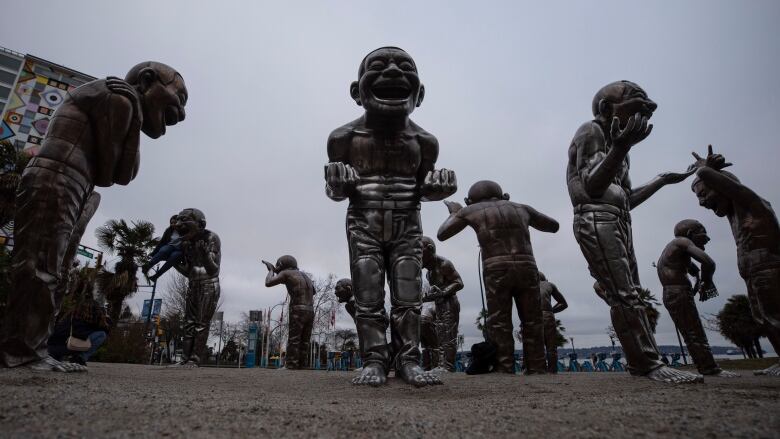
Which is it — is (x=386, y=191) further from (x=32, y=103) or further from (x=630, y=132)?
(x=32, y=103)

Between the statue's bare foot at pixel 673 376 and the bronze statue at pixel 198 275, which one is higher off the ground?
the bronze statue at pixel 198 275

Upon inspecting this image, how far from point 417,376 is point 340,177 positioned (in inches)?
67.7

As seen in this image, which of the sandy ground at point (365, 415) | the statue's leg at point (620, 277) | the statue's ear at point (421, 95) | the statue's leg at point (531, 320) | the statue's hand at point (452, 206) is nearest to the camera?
the sandy ground at point (365, 415)

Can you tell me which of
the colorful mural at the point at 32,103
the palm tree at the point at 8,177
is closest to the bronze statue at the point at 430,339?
the palm tree at the point at 8,177

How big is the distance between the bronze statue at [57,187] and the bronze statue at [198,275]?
448 cm

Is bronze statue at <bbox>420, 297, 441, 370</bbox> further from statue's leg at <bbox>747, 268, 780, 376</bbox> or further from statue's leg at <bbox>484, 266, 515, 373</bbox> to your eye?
statue's leg at <bbox>747, 268, 780, 376</bbox>

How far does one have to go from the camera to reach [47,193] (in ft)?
Answer: 9.38

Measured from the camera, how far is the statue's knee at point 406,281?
11.1 ft

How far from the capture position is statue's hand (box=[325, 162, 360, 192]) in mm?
3424

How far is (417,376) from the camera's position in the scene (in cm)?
284

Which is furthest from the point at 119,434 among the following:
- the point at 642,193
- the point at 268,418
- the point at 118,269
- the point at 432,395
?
the point at 118,269

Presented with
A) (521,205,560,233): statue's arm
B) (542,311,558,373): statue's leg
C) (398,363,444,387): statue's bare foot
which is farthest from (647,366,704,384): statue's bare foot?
(542,311,558,373): statue's leg

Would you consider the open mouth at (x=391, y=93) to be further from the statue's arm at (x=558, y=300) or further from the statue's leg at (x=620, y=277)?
the statue's arm at (x=558, y=300)

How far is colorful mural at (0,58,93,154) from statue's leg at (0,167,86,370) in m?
30.8
